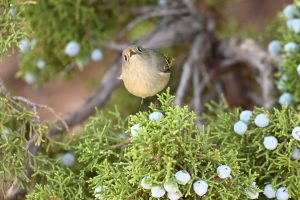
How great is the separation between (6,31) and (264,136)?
3.04ft

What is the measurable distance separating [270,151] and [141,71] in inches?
19.4

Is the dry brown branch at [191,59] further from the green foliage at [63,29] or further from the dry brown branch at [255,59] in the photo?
the green foliage at [63,29]

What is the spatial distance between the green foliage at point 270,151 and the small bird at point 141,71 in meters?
0.22

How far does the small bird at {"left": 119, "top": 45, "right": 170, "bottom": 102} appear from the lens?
5.90 feet

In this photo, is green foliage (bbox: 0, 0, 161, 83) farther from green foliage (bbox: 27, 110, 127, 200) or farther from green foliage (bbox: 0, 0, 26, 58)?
green foliage (bbox: 27, 110, 127, 200)

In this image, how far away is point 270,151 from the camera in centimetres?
185

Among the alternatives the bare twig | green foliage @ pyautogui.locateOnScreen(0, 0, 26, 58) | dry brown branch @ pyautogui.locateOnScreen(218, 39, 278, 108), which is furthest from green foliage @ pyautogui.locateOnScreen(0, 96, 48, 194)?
dry brown branch @ pyautogui.locateOnScreen(218, 39, 278, 108)

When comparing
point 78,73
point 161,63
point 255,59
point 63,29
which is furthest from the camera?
point 78,73

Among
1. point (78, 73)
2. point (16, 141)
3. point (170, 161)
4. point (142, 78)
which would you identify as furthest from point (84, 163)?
point (78, 73)

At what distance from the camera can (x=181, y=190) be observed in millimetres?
1620

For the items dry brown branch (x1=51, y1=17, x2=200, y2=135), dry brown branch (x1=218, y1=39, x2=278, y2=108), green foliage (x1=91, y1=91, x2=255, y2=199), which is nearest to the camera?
green foliage (x1=91, y1=91, x2=255, y2=199)

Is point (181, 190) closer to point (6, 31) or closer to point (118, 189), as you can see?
point (118, 189)

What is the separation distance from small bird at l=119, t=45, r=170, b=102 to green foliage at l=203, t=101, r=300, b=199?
0.73ft

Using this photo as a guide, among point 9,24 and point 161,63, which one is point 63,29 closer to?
point 9,24
